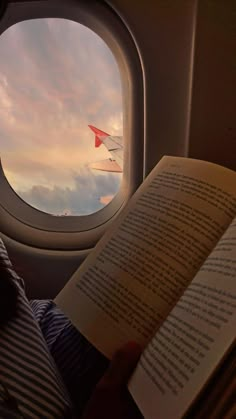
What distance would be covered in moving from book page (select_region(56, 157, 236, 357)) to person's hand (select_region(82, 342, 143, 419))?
1.3 inches

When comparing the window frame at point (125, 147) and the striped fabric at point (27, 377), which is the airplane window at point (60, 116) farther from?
the striped fabric at point (27, 377)

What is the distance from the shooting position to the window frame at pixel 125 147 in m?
0.93

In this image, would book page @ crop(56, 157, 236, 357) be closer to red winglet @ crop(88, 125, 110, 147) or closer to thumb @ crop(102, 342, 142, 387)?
thumb @ crop(102, 342, 142, 387)

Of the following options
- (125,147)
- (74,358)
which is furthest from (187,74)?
(74,358)

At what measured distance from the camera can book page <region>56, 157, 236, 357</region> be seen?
54cm

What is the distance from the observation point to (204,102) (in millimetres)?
883

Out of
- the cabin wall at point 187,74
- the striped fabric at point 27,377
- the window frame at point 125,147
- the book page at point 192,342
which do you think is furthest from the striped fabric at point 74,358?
the cabin wall at point 187,74

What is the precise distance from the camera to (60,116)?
42.9 inches

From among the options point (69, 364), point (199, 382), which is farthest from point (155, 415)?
point (69, 364)

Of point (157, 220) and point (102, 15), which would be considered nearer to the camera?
point (157, 220)

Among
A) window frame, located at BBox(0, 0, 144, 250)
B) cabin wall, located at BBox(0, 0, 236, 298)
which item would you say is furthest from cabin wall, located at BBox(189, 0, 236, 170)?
window frame, located at BBox(0, 0, 144, 250)

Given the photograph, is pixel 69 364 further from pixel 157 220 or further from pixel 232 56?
pixel 232 56

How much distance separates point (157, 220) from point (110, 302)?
13 centimetres

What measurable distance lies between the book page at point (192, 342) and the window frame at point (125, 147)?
1.71 feet
